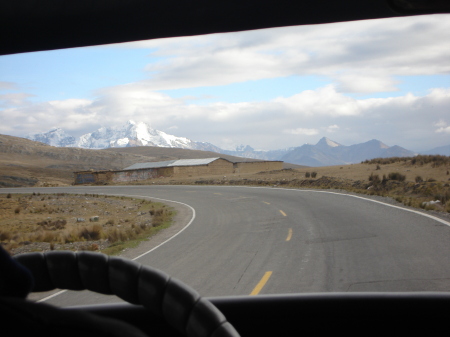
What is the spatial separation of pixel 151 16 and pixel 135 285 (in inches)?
92.4

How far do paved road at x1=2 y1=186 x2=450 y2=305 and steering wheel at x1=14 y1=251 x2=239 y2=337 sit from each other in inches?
173

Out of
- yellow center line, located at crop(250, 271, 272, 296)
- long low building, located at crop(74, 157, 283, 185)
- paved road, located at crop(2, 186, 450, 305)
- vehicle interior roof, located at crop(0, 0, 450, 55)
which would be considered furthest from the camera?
long low building, located at crop(74, 157, 283, 185)

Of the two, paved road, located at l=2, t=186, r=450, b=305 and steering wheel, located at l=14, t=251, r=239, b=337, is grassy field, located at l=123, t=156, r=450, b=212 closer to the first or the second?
paved road, located at l=2, t=186, r=450, b=305

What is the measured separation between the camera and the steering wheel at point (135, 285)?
169 centimetres

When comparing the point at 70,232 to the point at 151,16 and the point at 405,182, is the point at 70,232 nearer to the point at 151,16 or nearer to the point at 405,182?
the point at 151,16

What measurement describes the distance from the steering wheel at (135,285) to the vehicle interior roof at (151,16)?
1.85 metres

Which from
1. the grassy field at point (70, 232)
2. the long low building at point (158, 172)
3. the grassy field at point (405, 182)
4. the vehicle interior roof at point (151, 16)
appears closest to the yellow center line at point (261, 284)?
the vehicle interior roof at point (151, 16)

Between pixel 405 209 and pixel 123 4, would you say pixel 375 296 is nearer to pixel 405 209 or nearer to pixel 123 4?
pixel 123 4

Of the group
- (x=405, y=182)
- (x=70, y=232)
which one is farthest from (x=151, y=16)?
(x=405, y=182)

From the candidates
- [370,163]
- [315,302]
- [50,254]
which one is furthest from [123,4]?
[370,163]

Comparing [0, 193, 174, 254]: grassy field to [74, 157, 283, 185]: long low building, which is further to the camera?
[74, 157, 283, 185]: long low building

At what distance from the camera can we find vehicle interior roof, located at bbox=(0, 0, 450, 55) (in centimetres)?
322

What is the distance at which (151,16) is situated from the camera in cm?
358

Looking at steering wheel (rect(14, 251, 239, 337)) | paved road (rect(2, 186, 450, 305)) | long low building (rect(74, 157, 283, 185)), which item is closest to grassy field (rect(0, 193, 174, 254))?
paved road (rect(2, 186, 450, 305))
